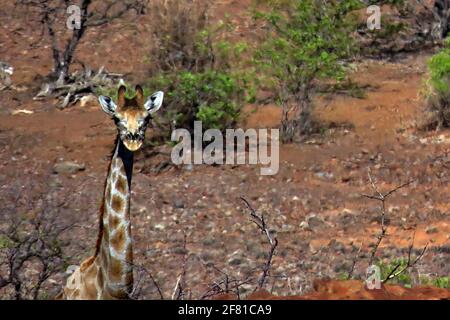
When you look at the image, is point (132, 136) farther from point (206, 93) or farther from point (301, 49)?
point (301, 49)

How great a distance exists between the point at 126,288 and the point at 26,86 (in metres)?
11.5

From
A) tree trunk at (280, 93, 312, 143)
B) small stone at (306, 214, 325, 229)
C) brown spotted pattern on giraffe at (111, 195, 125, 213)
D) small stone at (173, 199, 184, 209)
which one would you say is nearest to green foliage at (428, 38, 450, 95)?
tree trunk at (280, 93, 312, 143)

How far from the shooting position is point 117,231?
239 inches

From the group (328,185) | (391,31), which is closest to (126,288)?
(328,185)

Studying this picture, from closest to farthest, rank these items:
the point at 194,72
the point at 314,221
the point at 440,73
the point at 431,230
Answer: the point at 431,230
the point at 314,221
the point at 440,73
the point at 194,72

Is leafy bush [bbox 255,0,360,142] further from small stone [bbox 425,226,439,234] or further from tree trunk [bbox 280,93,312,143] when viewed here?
small stone [bbox 425,226,439,234]

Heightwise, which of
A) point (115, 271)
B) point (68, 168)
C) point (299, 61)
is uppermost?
point (115, 271)

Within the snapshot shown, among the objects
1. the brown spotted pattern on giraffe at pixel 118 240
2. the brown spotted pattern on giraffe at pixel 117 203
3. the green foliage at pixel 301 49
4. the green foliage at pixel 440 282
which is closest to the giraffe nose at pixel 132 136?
the brown spotted pattern on giraffe at pixel 117 203

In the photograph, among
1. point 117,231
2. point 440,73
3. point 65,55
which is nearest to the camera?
point 117,231

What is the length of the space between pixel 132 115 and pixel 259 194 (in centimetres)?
571

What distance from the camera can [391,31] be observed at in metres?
19.3

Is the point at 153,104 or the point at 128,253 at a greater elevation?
the point at 153,104

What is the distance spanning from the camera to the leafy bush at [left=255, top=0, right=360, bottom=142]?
13938mm

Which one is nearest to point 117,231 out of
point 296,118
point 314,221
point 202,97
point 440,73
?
point 314,221
